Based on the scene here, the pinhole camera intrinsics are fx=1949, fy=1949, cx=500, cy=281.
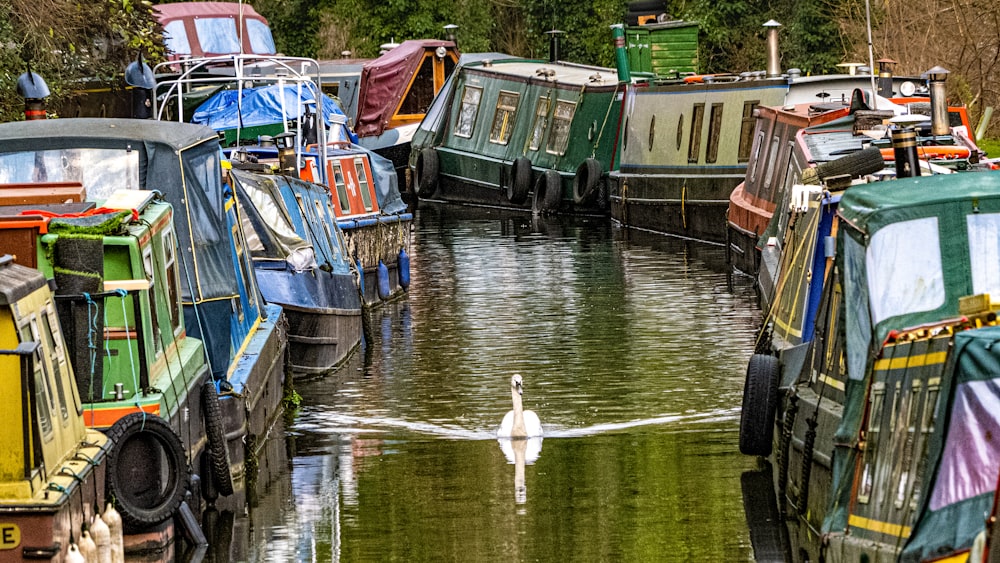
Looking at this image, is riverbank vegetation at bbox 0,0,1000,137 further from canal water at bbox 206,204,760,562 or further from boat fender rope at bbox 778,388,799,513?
boat fender rope at bbox 778,388,799,513

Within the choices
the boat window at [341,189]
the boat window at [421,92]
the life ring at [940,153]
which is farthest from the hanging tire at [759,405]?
the boat window at [421,92]

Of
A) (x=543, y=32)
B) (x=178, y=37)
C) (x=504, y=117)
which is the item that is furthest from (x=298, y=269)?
(x=543, y=32)

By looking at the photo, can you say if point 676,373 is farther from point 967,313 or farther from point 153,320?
point 967,313

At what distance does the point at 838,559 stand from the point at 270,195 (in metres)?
9.10

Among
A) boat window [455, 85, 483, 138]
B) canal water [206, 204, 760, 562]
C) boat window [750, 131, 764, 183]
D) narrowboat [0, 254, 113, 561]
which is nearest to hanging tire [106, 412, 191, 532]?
narrowboat [0, 254, 113, 561]

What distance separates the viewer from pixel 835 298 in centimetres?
1137

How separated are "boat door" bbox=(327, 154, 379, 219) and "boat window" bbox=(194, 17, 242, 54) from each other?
52.2 ft

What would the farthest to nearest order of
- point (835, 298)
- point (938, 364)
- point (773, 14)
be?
point (773, 14) < point (835, 298) < point (938, 364)

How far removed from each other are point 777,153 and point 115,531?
1550cm

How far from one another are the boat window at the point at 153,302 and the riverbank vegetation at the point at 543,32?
833 centimetres

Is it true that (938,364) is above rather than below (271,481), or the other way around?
above

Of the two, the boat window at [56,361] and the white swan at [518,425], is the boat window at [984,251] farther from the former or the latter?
the white swan at [518,425]

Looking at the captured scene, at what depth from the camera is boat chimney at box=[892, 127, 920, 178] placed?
12359mm

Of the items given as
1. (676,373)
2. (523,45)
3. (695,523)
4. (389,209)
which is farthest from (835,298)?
(523,45)
